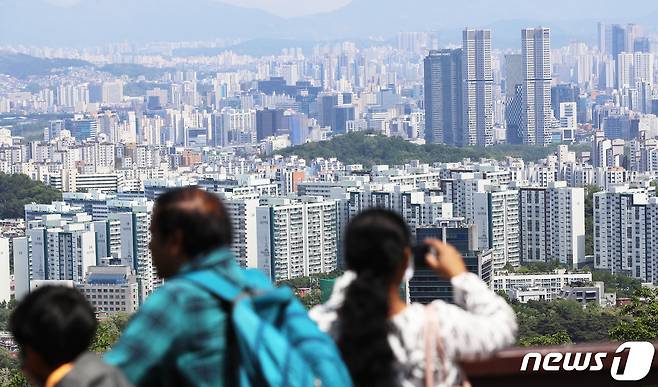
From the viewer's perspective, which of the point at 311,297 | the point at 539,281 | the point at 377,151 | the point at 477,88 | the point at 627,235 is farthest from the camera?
the point at 477,88

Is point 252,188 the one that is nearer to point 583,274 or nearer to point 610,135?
point 583,274

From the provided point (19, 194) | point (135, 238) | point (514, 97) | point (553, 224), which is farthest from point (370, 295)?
point (514, 97)

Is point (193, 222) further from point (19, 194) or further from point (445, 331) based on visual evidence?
point (19, 194)

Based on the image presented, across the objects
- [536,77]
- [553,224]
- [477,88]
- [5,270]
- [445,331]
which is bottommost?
[5,270]

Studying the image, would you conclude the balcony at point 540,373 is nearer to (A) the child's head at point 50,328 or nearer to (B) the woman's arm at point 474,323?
(B) the woman's arm at point 474,323

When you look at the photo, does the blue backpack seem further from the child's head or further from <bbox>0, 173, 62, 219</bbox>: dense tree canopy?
<bbox>0, 173, 62, 219</bbox>: dense tree canopy
